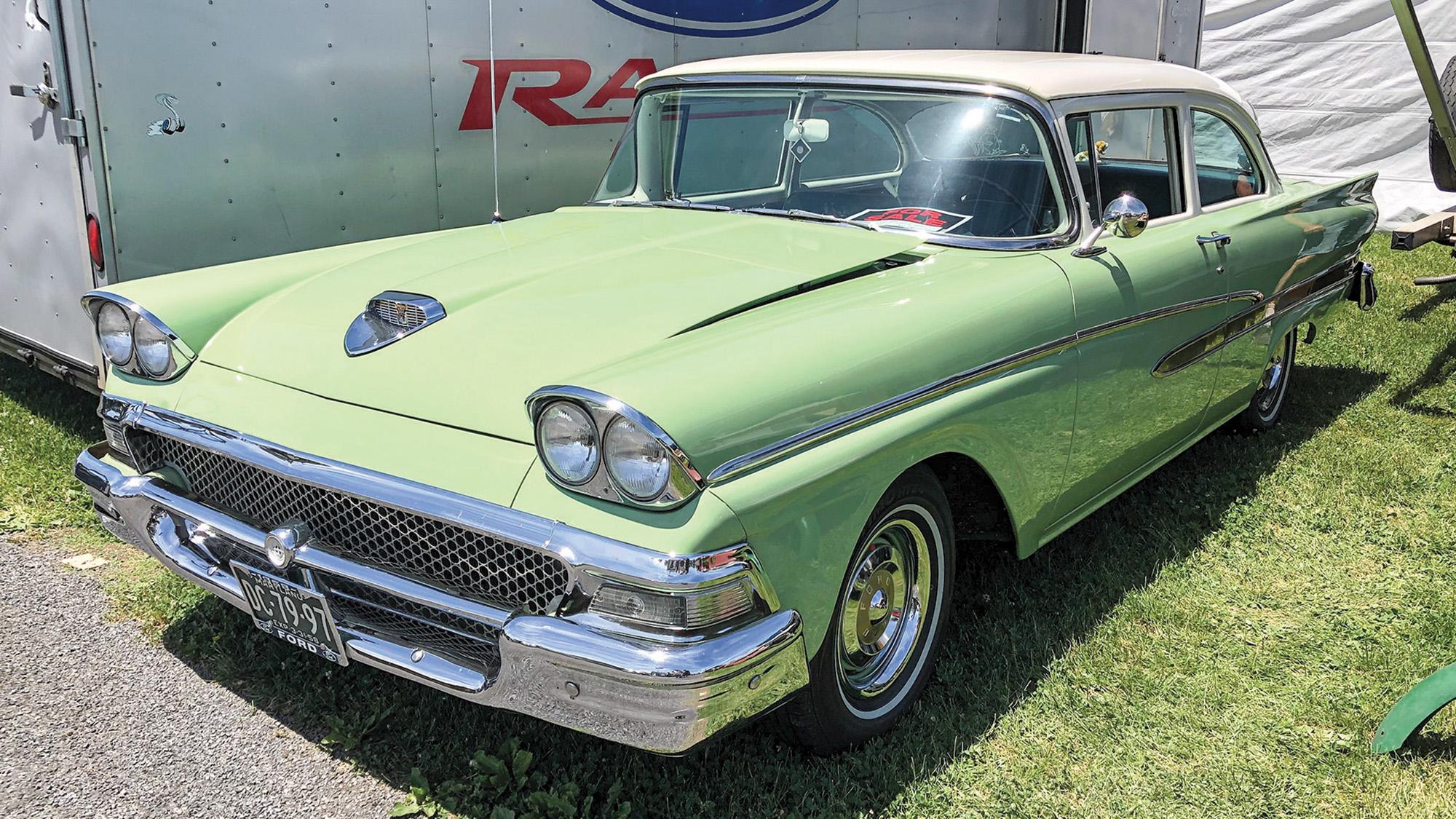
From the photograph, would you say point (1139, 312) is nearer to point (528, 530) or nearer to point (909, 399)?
point (909, 399)

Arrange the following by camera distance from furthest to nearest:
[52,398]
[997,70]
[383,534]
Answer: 1. [52,398]
2. [997,70]
3. [383,534]

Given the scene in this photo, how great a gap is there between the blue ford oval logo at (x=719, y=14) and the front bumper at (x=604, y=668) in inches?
140

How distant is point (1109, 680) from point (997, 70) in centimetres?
175

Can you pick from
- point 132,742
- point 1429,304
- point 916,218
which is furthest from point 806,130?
point 1429,304

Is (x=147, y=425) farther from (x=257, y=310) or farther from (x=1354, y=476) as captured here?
(x=1354, y=476)

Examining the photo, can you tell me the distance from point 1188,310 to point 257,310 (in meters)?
2.75

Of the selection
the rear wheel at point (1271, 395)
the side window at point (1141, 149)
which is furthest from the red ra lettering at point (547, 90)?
the rear wheel at point (1271, 395)

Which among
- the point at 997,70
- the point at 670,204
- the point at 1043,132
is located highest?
the point at 997,70

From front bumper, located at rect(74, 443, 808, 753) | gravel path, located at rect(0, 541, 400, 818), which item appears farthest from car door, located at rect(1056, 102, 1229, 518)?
gravel path, located at rect(0, 541, 400, 818)

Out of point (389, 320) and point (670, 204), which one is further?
point (670, 204)

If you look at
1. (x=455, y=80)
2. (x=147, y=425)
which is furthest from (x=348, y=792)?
(x=455, y=80)

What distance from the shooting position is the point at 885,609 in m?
2.82

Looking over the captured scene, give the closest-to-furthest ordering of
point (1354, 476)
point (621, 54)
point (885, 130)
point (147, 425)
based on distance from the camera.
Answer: point (147, 425) < point (885, 130) < point (1354, 476) < point (621, 54)

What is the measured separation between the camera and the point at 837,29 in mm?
6125
